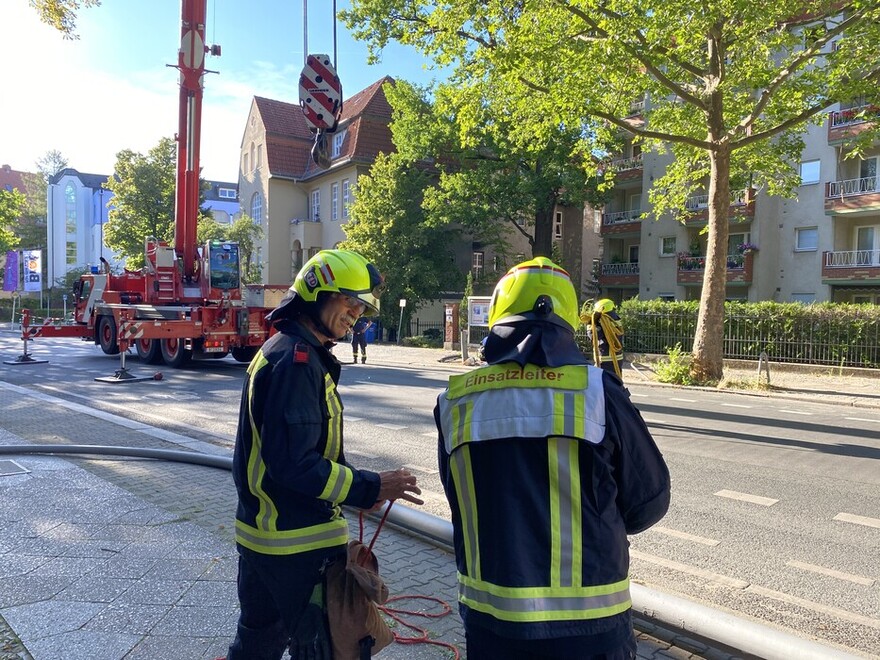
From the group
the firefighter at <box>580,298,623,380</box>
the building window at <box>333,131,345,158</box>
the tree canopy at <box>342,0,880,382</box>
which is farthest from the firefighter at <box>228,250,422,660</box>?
the building window at <box>333,131,345,158</box>

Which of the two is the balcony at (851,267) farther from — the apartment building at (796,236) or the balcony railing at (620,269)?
the balcony railing at (620,269)

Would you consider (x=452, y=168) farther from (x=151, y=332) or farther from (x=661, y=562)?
(x=661, y=562)

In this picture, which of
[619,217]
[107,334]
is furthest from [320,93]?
[619,217]

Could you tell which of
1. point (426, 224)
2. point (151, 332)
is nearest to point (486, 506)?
point (151, 332)

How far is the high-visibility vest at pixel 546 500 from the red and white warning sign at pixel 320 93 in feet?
21.7

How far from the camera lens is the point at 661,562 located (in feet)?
14.6

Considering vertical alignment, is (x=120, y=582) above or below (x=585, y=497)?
below

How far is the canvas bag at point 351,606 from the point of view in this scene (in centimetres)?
215

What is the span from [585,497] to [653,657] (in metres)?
1.86

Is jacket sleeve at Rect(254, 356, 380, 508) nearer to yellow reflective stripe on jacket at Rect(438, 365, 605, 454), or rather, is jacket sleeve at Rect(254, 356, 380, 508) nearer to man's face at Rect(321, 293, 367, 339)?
man's face at Rect(321, 293, 367, 339)

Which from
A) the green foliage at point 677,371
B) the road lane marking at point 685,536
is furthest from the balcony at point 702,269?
the road lane marking at point 685,536

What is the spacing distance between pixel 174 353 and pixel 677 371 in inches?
476

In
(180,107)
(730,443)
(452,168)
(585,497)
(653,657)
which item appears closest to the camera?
(585,497)

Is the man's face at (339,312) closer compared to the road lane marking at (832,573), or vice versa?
the man's face at (339,312)
